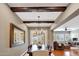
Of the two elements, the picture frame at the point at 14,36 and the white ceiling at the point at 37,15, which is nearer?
the picture frame at the point at 14,36

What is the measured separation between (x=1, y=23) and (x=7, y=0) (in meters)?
2.31

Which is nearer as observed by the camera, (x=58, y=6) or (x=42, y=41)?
(x=58, y=6)

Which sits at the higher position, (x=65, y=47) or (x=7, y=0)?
(x=7, y=0)

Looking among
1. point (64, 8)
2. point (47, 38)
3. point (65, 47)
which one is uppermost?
point (64, 8)

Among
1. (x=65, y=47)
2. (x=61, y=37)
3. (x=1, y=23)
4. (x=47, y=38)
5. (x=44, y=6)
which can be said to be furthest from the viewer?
(x=61, y=37)

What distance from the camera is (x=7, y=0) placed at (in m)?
1.44

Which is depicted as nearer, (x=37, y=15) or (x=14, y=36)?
(x=14, y=36)

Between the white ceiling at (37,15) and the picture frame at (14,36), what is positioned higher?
the white ceiling at (37,15)

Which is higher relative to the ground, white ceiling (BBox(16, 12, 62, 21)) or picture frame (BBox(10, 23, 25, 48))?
white ceiling (BBox(16, 12, 62, 21))

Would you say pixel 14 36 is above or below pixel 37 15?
below

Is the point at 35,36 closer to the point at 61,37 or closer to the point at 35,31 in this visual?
the point at 35,31

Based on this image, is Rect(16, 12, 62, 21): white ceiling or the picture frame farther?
Rect(16, 12, 62, 21): white ceiling

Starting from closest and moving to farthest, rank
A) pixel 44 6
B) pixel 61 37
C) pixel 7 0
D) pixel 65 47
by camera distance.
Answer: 1. pixel 7 0
2. pixel 44 6
3. pixel 65 47
4. pixel 61 37

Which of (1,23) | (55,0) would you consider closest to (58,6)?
(1,23)
